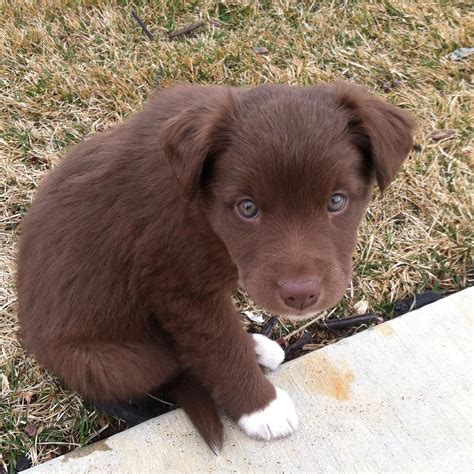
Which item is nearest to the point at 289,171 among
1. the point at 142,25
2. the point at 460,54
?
the point at 460,54

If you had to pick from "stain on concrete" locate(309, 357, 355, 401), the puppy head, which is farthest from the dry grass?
the puppy head

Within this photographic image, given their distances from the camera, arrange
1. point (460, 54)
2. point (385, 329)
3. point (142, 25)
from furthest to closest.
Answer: point (142, 25), point (460, 54), point (385, 329)

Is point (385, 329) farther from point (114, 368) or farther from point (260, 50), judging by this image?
point (260, 50)

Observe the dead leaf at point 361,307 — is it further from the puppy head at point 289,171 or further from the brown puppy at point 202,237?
the puppy head at point 289,171

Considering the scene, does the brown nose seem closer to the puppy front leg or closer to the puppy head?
the puppy head

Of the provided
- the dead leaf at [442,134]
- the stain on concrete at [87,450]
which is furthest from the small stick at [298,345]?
the dead leaf at [442,134]
